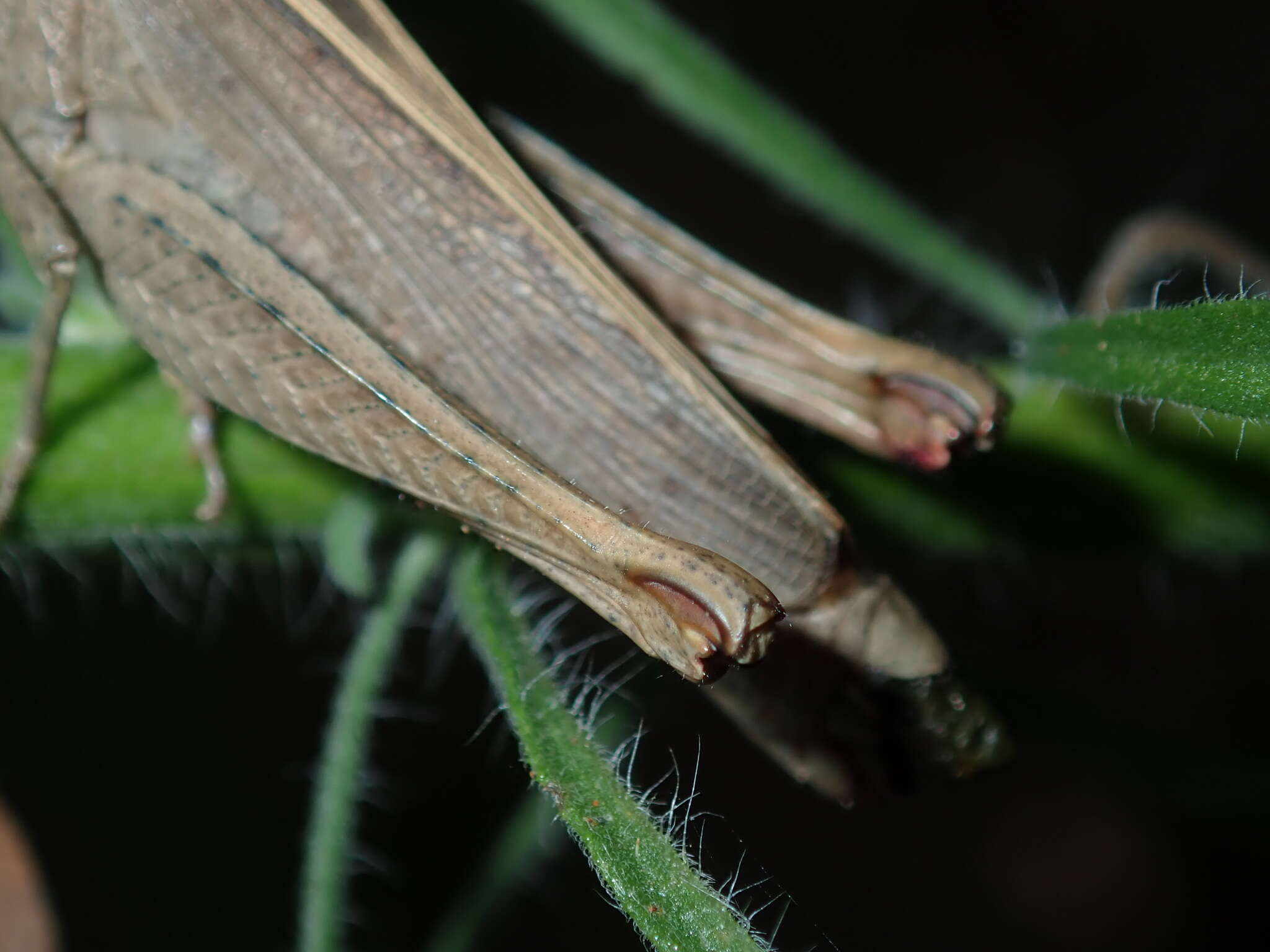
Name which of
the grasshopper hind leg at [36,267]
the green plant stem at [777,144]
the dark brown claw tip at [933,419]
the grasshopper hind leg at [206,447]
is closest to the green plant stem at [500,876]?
the grasshopper hind leg at [206,447]

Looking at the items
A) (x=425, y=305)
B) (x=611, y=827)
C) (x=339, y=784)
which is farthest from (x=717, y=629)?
(x=339, y=784)

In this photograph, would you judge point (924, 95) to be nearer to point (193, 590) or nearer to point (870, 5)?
point (870, 5)

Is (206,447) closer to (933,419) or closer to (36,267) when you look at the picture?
(36,267)

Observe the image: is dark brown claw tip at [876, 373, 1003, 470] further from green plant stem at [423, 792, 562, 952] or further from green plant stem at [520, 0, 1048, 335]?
green plant stem at [423, 792, 562, 952]

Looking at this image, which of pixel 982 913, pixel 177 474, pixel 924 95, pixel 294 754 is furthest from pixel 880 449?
pixel 924 95

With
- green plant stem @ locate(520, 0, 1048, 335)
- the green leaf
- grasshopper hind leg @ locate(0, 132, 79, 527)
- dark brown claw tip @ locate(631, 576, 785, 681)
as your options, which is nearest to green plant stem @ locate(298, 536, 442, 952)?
grasshopper hind leg @ locate(0, 132, 79, 527)

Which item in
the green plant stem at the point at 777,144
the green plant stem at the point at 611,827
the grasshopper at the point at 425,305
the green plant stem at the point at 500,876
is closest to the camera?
the green plant stem at the point at 611,827

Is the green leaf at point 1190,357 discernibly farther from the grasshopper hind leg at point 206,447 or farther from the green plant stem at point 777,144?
the grasshopper hind leg at point 206,447
